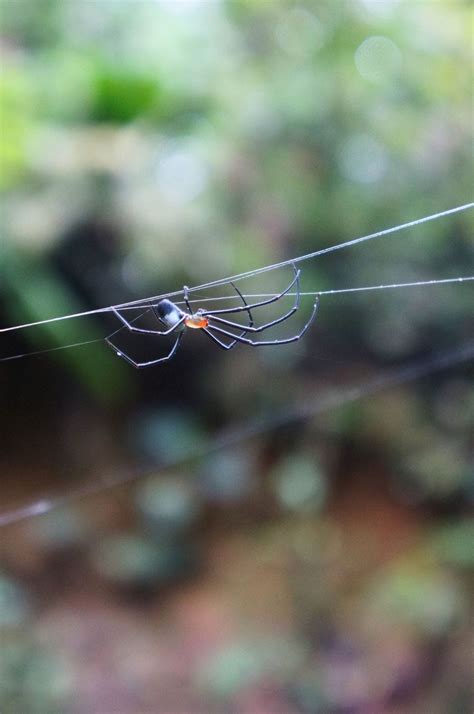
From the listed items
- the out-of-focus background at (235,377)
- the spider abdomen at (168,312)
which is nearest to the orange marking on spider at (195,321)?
the spider abdomen at (168,312)

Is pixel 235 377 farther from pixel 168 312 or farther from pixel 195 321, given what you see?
pixel 168 312

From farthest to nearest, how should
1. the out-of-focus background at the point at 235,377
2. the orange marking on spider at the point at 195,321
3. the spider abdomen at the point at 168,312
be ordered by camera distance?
the out-of-focus background at the point at 235,377
the orange marking on spider at the point at 195,321
the spider abdomen at the point at 168,312

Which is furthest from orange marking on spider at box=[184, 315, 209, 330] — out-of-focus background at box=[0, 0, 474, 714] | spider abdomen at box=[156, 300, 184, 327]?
out-of-focus background at box=[0, 0, 474, 714]

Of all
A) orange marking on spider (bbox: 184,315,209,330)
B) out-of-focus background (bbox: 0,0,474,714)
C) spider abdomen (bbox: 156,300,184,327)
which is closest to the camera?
spider abdomen (bbox: 156,300,184,327)

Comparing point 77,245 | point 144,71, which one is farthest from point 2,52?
point 77,245

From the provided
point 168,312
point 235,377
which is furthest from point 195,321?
point 235,377

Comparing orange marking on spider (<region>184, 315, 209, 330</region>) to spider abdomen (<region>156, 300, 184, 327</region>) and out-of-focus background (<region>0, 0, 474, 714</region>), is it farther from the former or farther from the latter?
out-of-focus background (<region>0, 0, 474, 714</region>)

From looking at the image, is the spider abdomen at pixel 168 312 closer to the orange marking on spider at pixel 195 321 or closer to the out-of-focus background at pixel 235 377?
the orange marking on spider at pixel 195 321

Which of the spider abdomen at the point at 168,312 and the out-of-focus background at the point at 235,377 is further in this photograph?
the out-of-focus background at the point at 235,377

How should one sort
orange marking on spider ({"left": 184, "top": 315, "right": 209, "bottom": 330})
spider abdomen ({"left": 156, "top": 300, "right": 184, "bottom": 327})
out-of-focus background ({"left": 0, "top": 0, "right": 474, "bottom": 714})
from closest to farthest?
spider abdomen ({"left": 156, "top": 300, "right": 184, "bottom": 327}) < orange marking on spider ({"left": 184, "top": 315, "right": 209, "bottom": 330}) < out-of-focus background ({"left": 0, "top": 0, "right": 474, "bottom": 714})

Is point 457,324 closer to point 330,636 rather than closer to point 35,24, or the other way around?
point 330,636
